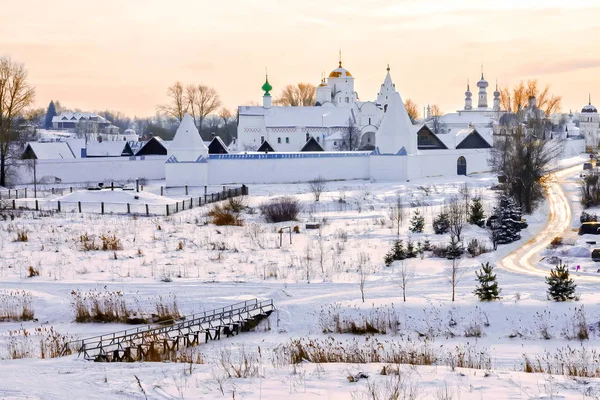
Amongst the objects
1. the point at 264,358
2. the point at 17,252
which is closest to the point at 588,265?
the point at 264,358

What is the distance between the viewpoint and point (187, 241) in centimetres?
2059

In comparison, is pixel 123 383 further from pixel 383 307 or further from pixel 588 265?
pixel 588 265

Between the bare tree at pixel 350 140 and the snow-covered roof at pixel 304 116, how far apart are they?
6.40 feet

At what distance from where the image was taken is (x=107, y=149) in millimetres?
49062

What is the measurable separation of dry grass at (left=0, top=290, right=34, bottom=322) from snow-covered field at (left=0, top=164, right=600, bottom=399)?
0.60 feet

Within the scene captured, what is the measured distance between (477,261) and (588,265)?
253 centimetres

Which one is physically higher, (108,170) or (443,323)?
(108,170)

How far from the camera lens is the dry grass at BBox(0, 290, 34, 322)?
1311cm

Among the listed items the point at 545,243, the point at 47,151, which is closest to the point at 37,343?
the point at 545,243

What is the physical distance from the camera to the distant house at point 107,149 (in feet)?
159

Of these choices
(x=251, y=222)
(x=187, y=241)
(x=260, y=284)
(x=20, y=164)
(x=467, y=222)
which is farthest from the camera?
(x=20, y=164)

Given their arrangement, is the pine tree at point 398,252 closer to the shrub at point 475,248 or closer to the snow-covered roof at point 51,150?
the shrub at point 475,248

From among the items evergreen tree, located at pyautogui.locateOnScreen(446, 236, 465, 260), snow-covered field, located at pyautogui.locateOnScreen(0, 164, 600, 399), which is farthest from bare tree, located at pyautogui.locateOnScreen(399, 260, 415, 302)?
evergreen tree, located at pyautogui.locateOnScreen(446, 236, 465, 260)

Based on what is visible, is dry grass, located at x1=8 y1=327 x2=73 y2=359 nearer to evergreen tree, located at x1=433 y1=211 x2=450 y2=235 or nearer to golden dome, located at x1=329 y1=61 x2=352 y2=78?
evergreen tree, located at x1=433 y1=211 x2=450 y2=235
